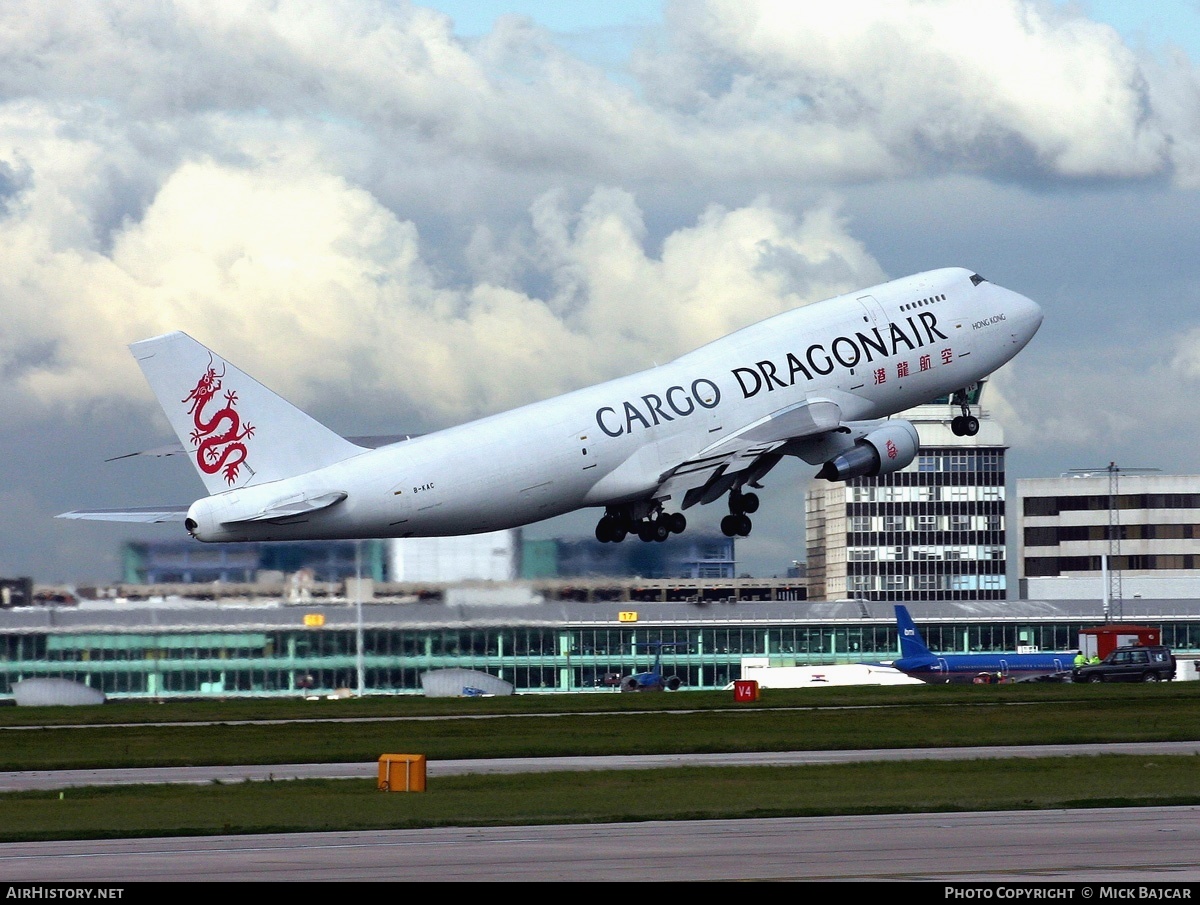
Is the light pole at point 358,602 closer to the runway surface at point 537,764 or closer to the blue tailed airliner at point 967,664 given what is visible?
the runway surface at point 537,764

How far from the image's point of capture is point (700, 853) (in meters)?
29.4

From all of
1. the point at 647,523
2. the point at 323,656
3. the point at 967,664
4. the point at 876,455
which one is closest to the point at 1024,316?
the point at 876,455

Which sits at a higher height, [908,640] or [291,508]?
[291,508]

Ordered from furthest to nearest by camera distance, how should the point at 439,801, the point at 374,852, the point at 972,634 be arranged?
the point at 972,634, the point at 439,801, the point at 374,852

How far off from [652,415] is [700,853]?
25732mm

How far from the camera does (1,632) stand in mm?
75062

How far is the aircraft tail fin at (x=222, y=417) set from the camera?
49.2m

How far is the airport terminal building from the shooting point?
67.6 m

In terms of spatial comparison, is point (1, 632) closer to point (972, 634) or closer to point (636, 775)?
point (636, 775)

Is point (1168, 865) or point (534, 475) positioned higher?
point (534, 475)

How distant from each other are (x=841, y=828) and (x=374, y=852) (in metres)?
8.47

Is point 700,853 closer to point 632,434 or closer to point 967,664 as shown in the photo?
point 632,434

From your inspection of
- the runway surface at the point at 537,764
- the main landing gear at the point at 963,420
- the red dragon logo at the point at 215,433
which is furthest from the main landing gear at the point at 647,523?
the red dragon logo at the point at 215,433

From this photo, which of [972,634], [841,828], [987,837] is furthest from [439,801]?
[972,634]
